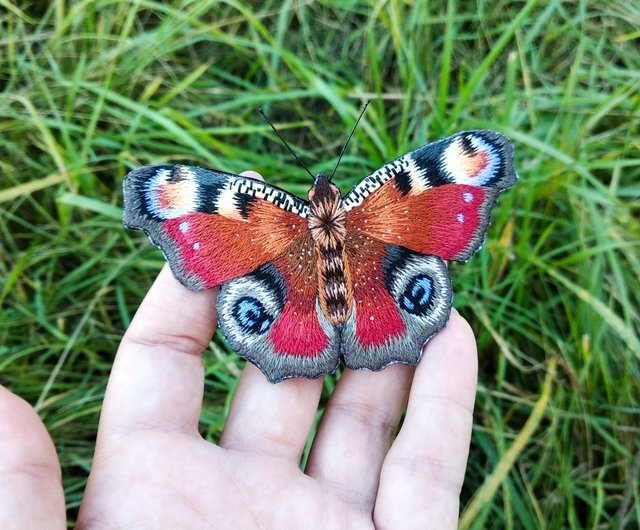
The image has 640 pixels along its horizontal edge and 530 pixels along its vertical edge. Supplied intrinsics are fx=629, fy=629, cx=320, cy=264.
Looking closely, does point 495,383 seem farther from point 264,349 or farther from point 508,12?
point 508,12

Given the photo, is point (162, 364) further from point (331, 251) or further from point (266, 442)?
point (331, 251)

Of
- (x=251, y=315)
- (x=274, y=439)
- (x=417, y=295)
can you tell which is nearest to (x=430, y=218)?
(x=417, y=295)

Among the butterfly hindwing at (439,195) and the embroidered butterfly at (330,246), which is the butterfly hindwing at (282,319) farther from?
the butterfly hindwing at (439,195)

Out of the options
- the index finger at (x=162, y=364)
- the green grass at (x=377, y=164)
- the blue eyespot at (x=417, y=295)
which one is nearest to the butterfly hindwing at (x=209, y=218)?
the index finger at (x=162, y=364)

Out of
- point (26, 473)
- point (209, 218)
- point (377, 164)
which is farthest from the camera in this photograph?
point (377, 164)

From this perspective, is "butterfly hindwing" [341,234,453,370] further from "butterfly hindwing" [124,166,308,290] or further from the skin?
"butterfly hindwing" [124,166,308,290]

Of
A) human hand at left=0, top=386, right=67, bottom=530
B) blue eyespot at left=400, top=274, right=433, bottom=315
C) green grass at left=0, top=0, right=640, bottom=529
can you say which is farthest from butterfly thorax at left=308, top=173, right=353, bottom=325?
human hand at left=0, top=386, right=67, bottom=530

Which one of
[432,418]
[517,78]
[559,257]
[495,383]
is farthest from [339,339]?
[517,78]
